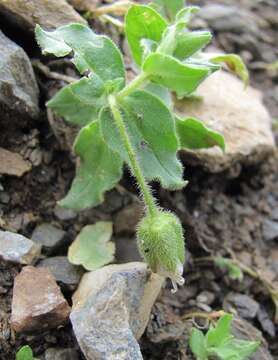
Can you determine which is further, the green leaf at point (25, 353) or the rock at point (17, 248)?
the rock at point (17, 248)

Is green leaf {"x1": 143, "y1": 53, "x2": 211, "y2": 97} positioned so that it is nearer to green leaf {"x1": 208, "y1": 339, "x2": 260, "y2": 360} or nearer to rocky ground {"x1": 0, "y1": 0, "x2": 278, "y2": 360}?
rocky ground {"x1": 0, "y1": 0, "x2": 278, "y2": 360}

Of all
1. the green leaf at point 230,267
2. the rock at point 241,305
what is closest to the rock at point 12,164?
the green leaf at point 230,267

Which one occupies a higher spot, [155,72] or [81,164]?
[155,72]

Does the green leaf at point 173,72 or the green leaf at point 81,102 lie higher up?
the green leaf at point 173,72

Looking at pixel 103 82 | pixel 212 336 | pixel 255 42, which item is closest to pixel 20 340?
pixel 212 336

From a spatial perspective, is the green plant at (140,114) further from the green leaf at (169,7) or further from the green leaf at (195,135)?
the green leaf at (169,7)

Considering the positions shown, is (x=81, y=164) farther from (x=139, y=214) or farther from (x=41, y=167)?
(x=139, y=214)

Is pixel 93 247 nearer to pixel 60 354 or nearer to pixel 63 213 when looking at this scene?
pixel 63 213
